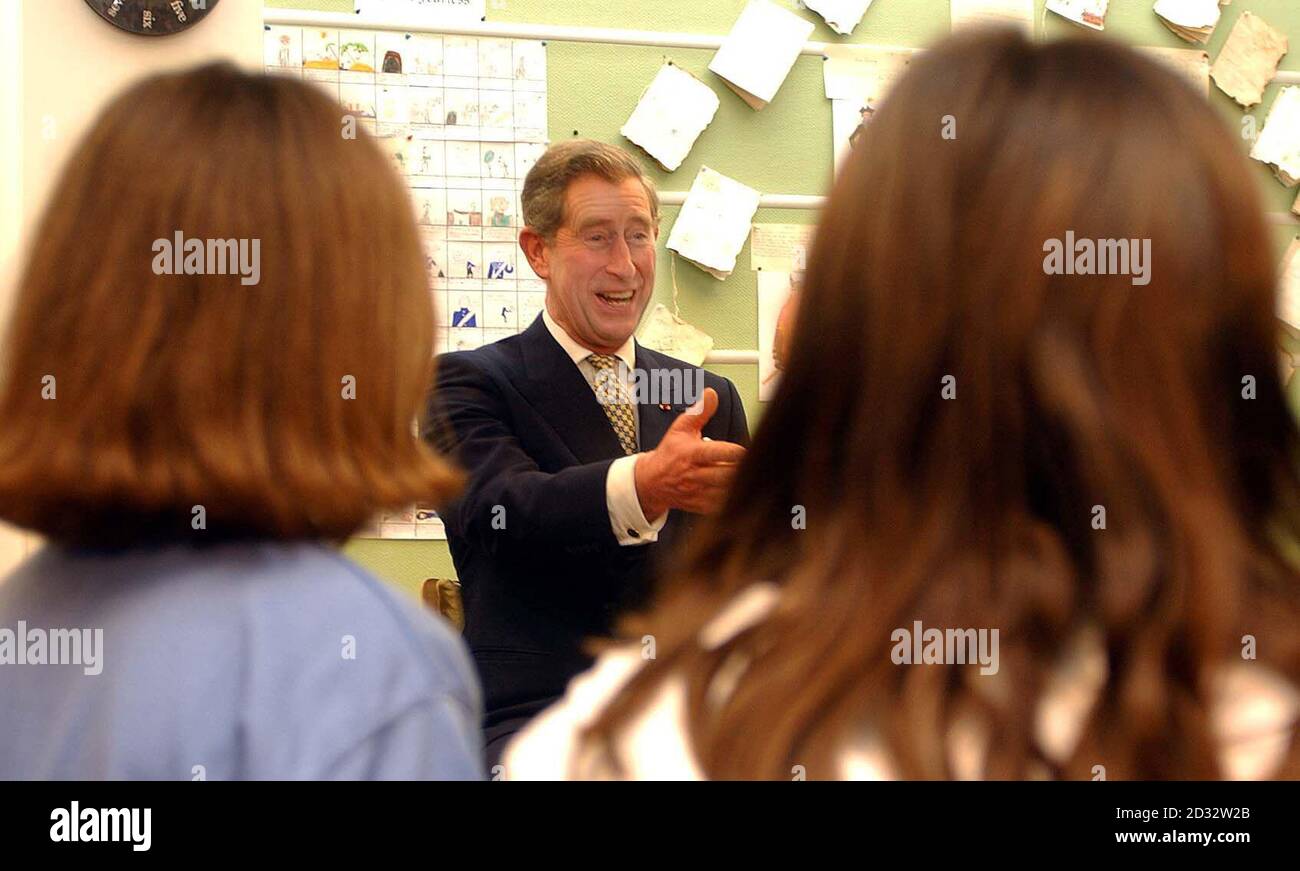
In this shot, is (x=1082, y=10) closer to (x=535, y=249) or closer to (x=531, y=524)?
(x=535, y=249)

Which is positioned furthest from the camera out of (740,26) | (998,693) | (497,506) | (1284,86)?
(1284,86)

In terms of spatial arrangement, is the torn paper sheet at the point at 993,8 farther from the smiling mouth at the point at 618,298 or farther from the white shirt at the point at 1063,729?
the white shirt at the point at 1063,729

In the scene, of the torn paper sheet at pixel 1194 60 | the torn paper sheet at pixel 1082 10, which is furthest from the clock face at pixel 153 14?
the torn paper sheet at pixel 1194 60

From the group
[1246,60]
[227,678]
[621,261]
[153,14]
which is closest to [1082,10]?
[1246,60]

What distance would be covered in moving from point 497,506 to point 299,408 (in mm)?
1043

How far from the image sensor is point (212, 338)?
83cm

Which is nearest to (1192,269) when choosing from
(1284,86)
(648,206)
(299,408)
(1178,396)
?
(1178,396)

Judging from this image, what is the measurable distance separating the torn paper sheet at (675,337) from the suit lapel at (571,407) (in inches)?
21.7

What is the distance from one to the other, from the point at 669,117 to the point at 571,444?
0.88 meters

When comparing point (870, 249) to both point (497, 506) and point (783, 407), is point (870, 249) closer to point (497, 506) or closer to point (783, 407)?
point (783, 407)

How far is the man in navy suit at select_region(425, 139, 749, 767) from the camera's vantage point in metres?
1.82

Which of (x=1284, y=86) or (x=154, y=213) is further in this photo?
(x=1284, y=86)

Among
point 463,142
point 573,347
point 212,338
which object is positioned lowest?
point 212,338
